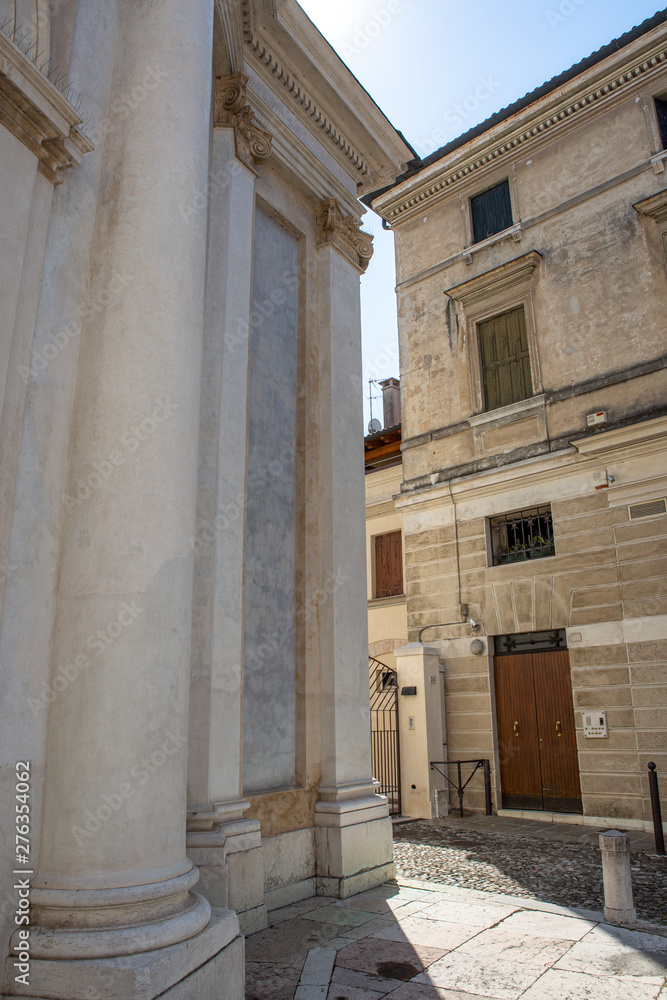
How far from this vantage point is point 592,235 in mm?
12758

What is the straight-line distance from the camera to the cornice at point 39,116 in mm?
3504

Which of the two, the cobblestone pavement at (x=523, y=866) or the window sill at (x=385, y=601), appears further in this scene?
the window sill at (x=385, y=601)

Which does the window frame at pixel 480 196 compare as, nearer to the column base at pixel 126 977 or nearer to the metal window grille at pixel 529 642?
the metal window grille at pixel 529 642

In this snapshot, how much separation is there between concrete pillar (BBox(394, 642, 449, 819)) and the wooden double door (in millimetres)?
1102

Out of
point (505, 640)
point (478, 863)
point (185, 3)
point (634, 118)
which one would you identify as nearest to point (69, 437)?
point (185, 3)

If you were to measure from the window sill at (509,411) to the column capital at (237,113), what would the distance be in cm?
789

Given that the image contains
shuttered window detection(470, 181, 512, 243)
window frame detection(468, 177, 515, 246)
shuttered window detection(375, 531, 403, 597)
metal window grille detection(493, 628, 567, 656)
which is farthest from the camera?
shuttered window detection(375, 531, 403, 597)

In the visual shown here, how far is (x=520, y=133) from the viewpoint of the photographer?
14.1m

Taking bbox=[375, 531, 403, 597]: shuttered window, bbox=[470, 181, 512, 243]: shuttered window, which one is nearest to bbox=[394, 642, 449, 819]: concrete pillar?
bbox=[375, 531, 403, 597]: shuttered window

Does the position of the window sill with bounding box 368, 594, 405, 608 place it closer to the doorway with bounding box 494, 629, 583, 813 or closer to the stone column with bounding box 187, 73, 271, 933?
the doorway with bounding box 494, 629, 583, 813

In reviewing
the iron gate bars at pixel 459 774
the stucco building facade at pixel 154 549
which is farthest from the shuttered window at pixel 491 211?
the iron gate bars at pixel 459 774

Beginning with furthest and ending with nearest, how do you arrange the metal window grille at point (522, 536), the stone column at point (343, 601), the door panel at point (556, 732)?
the metal window grille at point (522, 536)
the door panel at point (556, 732)
the stone column at point (343, 601)

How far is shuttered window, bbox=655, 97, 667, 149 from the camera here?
12168 millimetres

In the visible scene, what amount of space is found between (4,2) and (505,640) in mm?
11468
